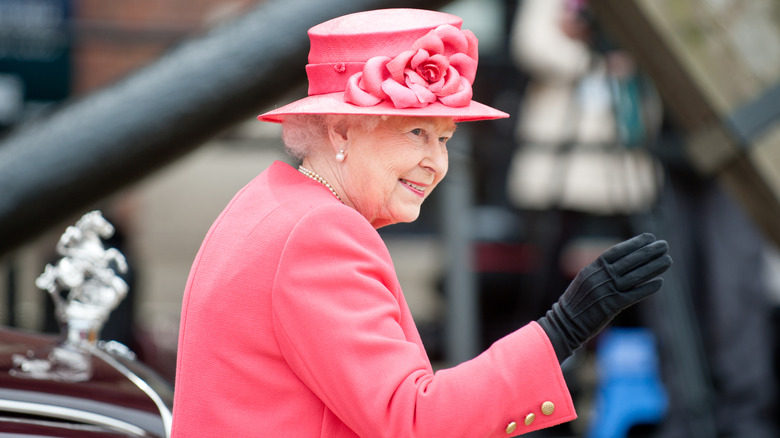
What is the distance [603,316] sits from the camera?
4.67 ft

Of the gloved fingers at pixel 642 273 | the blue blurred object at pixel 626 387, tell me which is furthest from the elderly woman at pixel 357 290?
the blue blurred object at pixel 626 387

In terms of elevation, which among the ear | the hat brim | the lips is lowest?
the lips

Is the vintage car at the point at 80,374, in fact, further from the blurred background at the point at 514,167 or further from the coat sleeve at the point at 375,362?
the coat sleeve at the point at 375,362

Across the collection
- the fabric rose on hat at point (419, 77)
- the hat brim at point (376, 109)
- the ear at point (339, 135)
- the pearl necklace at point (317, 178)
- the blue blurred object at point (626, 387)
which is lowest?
the blue blurred object at point (626, 387)

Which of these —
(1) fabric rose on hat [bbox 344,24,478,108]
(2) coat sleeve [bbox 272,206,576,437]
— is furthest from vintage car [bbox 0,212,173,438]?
(1) fabric rose on hat [bbox 344,24,478,108]

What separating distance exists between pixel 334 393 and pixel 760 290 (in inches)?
136

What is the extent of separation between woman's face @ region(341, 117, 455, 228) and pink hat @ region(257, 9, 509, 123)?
2.4 inches

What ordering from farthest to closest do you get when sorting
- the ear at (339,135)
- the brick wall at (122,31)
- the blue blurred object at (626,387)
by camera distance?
the brick wall at (122,31) → the blue blurred object at (626,387) → the ear at (339,135)

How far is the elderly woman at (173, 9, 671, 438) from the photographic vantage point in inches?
55.0

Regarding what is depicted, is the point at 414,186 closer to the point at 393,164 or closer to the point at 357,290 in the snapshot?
the point at 393,164

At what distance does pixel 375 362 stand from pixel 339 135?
1.35ft

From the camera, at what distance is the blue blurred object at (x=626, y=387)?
445 cm

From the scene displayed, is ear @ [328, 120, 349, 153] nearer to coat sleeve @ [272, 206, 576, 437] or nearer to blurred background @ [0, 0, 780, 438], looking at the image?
coat sleeve @ [272, 206, 576, 437]

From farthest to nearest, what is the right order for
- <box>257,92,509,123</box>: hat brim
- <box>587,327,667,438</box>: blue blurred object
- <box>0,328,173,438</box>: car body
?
<box>587,327,667,438</box>: blue blurred object
<box>0,328,173,438</box>: car body
<box>257,92,509,123</box>: hat brim
